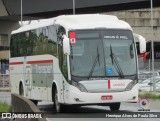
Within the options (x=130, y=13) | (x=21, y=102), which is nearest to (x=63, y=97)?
(x=21, y=102)

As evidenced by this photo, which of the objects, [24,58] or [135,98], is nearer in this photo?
[135,98]

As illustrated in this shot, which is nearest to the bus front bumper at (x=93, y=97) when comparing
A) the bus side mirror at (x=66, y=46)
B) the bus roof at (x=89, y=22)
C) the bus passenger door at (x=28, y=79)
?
the bus side mirror at (x=66, y=46)

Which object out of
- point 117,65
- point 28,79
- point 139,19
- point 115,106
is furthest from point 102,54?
point 139,19

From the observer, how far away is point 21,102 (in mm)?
14594

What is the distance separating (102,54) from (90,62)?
1.58ft

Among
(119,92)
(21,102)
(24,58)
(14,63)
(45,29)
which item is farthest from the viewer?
(14,63)

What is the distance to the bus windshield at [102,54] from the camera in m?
18.3

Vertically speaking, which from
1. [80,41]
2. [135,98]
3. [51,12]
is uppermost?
[51,12]

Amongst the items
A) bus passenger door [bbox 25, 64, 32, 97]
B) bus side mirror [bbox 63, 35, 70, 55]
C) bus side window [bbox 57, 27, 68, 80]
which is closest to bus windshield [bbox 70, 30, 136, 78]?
bus side window [bbox 57, 27, 68, 80]

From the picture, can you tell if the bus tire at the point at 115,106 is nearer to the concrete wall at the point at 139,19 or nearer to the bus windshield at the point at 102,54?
the bus windshield at the point at 102,54

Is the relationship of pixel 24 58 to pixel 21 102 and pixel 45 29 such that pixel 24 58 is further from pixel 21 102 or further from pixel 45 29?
pixel 21 102

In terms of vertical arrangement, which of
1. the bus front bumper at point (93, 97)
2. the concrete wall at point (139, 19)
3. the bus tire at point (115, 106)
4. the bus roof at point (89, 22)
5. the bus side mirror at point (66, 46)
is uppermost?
the concrete wall at point (139, 19)

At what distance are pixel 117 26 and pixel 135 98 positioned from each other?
99.0 inches

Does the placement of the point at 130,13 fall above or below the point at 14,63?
above
